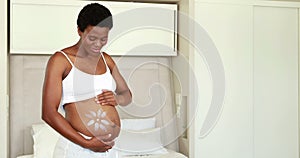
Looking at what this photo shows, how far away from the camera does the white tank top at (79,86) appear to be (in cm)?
130

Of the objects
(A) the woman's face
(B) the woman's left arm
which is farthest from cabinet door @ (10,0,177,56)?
(A) the woman's face

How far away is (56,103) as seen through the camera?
1277mm

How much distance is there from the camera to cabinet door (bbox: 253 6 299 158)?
2805 millimetres

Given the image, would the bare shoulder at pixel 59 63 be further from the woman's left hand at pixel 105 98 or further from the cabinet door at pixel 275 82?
the cabinet door at pixel 275 82

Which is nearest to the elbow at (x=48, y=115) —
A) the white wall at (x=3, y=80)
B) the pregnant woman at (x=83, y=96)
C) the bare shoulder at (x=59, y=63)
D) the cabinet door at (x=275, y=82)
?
the pregnant woman at (x=83, y=96)

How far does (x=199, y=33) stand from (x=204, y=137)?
72 cm

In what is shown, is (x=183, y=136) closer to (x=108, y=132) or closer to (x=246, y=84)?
(x=246, y=84)

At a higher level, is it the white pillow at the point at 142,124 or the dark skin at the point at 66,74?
the dark skin at the point at 66,74

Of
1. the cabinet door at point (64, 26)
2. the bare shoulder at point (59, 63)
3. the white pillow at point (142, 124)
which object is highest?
the cabinet door at point (64, 26)

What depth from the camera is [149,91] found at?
8.98 ft

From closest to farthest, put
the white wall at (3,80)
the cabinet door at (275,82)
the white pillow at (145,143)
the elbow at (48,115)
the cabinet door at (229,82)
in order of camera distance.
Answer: the elbow at (48,115) < the white wall at (3,80) < the white pillow at (145,143) < the cabinet door at (229,82) < the cabinet door at (275,82)

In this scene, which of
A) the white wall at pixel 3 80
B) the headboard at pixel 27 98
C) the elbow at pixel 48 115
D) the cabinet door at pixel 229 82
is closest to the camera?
the elbow at pixel 48 115

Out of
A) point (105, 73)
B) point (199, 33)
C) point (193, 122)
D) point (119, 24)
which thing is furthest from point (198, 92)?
point (105, 73)

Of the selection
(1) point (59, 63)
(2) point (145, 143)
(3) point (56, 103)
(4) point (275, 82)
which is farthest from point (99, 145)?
(4) point (275, 82)
